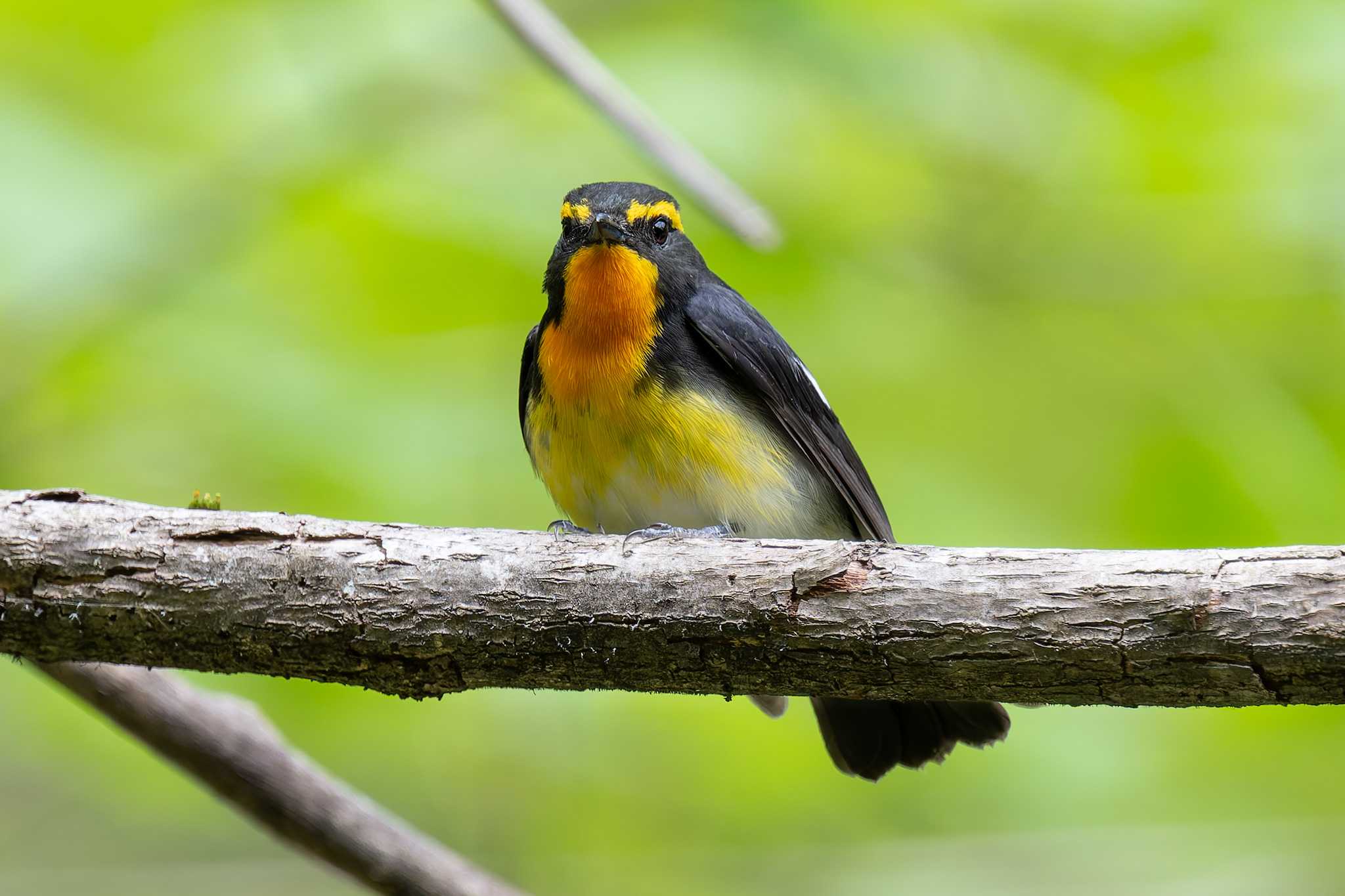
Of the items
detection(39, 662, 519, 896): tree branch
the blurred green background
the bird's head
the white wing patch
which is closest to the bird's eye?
the bird's head

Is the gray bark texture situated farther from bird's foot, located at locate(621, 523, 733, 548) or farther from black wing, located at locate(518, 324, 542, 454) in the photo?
black wing, located at locate(518, 324, 542, 454)

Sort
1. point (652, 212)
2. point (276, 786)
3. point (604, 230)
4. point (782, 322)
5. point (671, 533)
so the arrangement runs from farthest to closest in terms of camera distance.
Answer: point (782, 322) < point (652, 212) < point (604, 230) < point (276, 786) < point (671, 533)

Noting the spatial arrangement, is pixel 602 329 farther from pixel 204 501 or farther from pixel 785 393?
pixel 204 501

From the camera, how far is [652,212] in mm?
4555

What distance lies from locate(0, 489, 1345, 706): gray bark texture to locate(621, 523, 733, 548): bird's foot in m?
0.04

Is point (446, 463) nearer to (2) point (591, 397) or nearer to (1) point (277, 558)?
(2) point (591, 397)

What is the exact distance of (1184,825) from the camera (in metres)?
4.62

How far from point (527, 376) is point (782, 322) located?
1012mm

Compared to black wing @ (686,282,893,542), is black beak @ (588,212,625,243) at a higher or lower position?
higher

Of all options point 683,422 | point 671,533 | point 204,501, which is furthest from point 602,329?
point 204,501

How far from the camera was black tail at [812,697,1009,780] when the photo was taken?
3.95 metres

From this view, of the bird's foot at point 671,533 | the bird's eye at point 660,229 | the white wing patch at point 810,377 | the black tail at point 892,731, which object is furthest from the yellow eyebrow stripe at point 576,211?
the black tail at point 892,731

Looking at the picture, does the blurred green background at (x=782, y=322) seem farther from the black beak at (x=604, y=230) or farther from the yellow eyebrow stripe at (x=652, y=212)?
the black beak at (x=604, y=230)

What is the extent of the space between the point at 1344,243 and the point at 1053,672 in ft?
8.60
